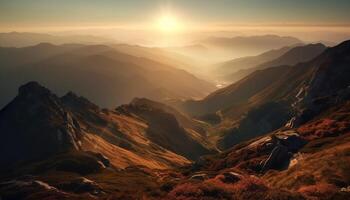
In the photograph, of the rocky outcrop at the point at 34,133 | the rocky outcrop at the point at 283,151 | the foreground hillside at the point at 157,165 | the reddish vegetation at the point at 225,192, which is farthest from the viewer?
the rocky outcrop at the point at 34,133

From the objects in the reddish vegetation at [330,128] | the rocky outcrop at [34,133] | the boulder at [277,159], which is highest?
the reddish vegetation at [330,128]

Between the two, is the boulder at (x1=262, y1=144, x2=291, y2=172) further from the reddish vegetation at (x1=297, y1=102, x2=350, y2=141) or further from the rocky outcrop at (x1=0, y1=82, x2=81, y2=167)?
the rocky outcrop at (x1=0, y1=82, x2=81, y2=167)

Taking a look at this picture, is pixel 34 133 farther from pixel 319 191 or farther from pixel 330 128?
pixel 319 191

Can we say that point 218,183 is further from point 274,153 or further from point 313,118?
point 313,118

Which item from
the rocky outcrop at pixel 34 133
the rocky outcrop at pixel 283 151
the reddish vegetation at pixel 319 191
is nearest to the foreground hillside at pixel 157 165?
the rocky outcrop at pixel 283 151

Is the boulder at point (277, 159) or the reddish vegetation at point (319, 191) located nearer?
the reddish vegetation at point (319, 191)

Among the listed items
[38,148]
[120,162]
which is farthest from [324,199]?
[38,148]

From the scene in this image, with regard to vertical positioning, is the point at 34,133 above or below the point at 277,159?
below

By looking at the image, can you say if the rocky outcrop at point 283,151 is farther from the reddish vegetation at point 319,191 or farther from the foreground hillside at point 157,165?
the reddish vegetation at point 319,191

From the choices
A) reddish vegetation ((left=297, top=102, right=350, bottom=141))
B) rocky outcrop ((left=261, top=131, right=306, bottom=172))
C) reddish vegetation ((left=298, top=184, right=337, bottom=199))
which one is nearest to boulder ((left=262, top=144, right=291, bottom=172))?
rocky outcrop ((left=261, top=131, right=306, bottom=172))

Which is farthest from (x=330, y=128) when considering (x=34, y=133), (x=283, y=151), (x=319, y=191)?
(x=34, y=133)

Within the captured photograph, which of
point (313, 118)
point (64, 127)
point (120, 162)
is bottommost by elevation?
point (120, 162)
